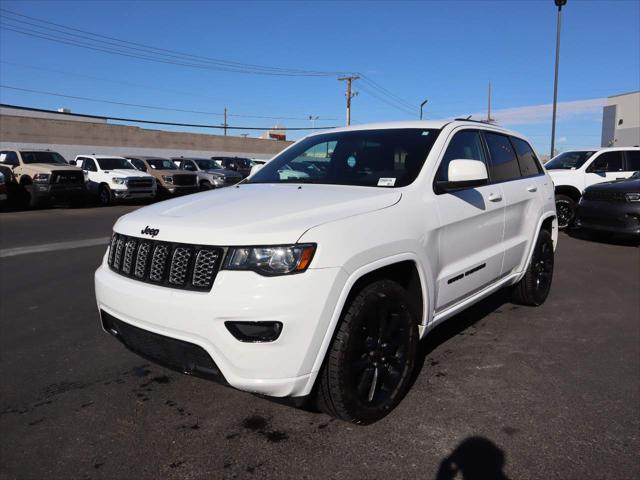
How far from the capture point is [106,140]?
1394 inches

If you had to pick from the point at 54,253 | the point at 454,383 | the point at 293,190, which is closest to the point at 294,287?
the point at 293,190

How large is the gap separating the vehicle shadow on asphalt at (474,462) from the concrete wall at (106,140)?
33.5 meters

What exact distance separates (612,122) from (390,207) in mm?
62068

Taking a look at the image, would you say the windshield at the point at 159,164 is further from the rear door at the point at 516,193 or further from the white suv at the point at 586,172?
the rear door at the point at 516,193

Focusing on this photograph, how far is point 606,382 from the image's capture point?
3420 millimetres

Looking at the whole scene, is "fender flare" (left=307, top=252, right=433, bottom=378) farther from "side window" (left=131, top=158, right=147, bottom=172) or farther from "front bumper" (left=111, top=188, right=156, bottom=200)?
"side window" (left=131, top=158, right=147, bottom=172)

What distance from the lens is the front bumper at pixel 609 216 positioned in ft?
28.9

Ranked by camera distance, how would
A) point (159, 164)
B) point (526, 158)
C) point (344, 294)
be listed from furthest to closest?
point (159, 164), point (526, 158), point (344, 294)

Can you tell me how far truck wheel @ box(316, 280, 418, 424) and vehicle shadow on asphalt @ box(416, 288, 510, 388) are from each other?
518mm

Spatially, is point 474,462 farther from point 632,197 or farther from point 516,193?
point 632,197

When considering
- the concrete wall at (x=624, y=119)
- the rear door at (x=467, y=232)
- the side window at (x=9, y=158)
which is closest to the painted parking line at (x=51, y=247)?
the rear door at (x=467, y=232)

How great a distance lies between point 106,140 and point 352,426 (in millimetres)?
36927

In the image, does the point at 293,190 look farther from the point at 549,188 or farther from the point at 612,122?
the point at 612,122

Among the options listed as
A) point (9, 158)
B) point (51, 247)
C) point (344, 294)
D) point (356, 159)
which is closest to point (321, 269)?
point (344, 294)
